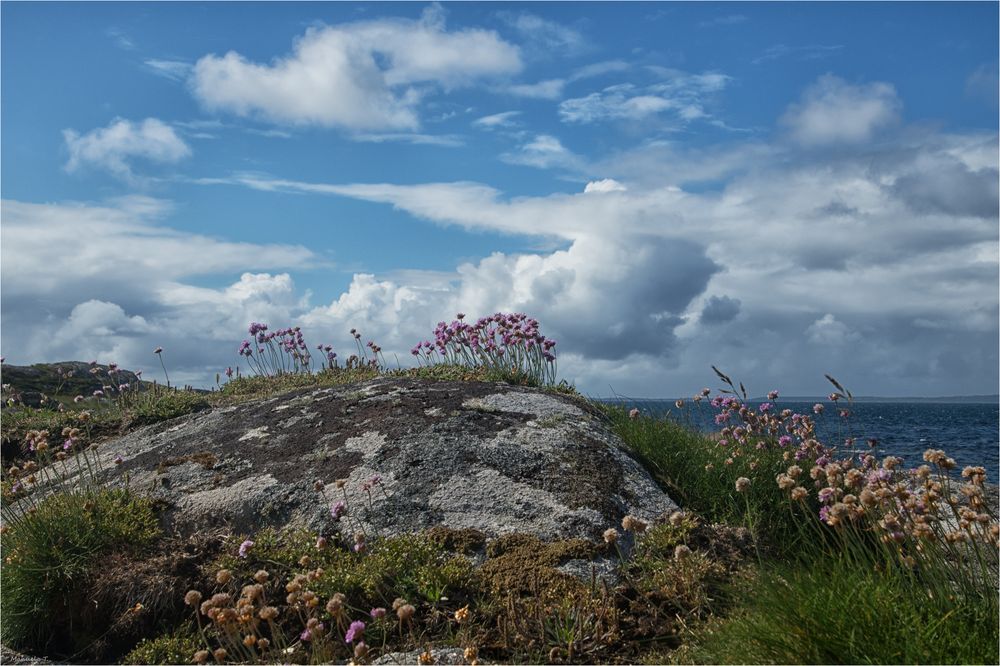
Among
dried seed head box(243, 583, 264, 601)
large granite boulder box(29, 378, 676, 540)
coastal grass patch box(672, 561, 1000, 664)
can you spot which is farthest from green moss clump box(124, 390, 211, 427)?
coastal grass patch box(672, 561, 1000, 664)

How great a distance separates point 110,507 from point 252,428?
195cm

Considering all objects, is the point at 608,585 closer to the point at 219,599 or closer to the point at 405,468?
the point at 405,468

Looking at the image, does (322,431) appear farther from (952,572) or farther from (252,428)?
(952,572)

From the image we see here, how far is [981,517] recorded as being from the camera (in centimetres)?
427

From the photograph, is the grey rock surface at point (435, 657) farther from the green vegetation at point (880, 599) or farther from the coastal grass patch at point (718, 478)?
the coastal grass patch at point (718, 478)

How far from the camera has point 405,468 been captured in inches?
280

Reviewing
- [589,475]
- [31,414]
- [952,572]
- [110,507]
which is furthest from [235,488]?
[31,414]

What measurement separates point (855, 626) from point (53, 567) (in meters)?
5.96

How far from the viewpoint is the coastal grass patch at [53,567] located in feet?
20.5

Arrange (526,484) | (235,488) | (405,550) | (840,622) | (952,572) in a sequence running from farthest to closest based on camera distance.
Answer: (235,488), (526,484), (405,550), (952,572), (840,622)

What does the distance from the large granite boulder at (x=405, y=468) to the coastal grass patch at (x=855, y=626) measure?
7.21 ft

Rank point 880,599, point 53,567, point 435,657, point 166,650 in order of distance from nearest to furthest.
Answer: point 880,599 < point 435,657 < point 166,650 < point 53,567

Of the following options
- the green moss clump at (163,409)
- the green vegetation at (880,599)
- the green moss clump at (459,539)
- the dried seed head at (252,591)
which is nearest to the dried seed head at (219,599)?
the dried seed head at (252,591)

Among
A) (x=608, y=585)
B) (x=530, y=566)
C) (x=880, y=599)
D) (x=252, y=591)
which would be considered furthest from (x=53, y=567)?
(x=880, y=599)
